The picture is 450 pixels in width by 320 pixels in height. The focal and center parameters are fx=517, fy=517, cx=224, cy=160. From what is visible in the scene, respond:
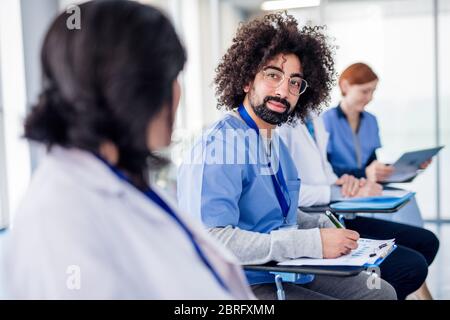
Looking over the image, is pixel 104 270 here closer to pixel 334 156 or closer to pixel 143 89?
pixel 143 89

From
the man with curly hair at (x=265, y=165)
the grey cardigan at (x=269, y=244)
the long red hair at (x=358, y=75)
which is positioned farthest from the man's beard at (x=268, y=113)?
the long red hair at (x=358, y=75)

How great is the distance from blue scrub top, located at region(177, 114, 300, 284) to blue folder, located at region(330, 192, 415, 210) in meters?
0.35

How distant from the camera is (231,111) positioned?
1505mm

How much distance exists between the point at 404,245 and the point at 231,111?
38.2 inches

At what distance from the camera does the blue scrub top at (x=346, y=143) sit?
99.3 inches

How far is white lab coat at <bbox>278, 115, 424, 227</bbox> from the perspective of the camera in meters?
1.84

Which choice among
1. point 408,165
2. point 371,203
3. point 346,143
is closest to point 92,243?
point 371,203

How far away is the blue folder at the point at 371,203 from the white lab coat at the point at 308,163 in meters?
0.08

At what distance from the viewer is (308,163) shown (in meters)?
1.98

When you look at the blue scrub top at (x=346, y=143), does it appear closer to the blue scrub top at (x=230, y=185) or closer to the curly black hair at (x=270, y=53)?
the curly black hair at (x=270, y=53)

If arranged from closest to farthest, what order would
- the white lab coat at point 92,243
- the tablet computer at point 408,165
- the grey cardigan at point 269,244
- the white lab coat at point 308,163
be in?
the white lab coat at point 92,243, the grey cardigan at point 269,244, the white lab coat at point 308,163, the tablet computer at point 408,165

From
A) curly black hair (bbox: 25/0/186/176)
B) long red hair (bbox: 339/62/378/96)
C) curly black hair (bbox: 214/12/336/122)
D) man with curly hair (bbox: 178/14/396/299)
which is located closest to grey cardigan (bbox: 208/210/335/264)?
man with curly hair (bbox: 178/14/396/299)

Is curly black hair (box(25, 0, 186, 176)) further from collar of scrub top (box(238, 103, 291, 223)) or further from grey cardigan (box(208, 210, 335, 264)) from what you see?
collar of scrub top (box(238, 103, 291, 223))
